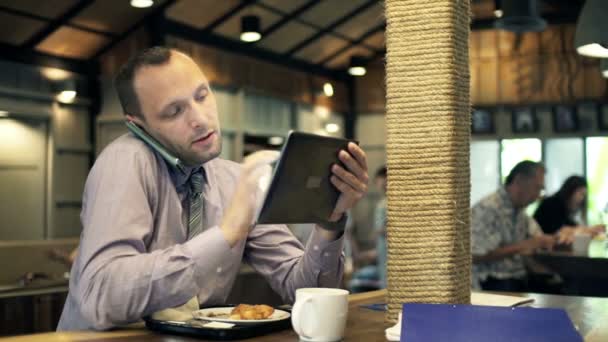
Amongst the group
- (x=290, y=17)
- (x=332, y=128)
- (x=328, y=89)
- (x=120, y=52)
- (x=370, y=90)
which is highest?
(x=290, y=17)

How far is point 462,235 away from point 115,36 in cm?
691

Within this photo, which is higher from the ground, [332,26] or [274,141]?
[332,26]

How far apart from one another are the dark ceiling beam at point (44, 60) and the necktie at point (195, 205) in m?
5.87

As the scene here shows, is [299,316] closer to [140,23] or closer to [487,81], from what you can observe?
[140,23]

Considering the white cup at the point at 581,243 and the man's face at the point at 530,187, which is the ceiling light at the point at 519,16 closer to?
the man's face at the point at 530,187

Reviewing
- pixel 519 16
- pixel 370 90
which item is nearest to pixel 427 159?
pixel 519 16

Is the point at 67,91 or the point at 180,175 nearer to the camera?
the point at 180,175

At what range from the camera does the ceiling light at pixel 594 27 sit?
11.2ft

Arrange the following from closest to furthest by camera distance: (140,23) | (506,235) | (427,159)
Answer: (427,159) < (506,235) < (140,23)

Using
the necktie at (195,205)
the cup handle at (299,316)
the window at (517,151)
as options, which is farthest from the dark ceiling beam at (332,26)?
the cup handle at (299,316)

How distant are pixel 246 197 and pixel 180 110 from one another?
0.98ft

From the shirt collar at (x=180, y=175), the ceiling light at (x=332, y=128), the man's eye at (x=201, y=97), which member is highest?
the ceiling light at (x=332, y=128)

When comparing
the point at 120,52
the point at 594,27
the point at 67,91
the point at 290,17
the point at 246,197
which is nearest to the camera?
the point at 246,197

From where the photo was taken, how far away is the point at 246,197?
1508 mm
